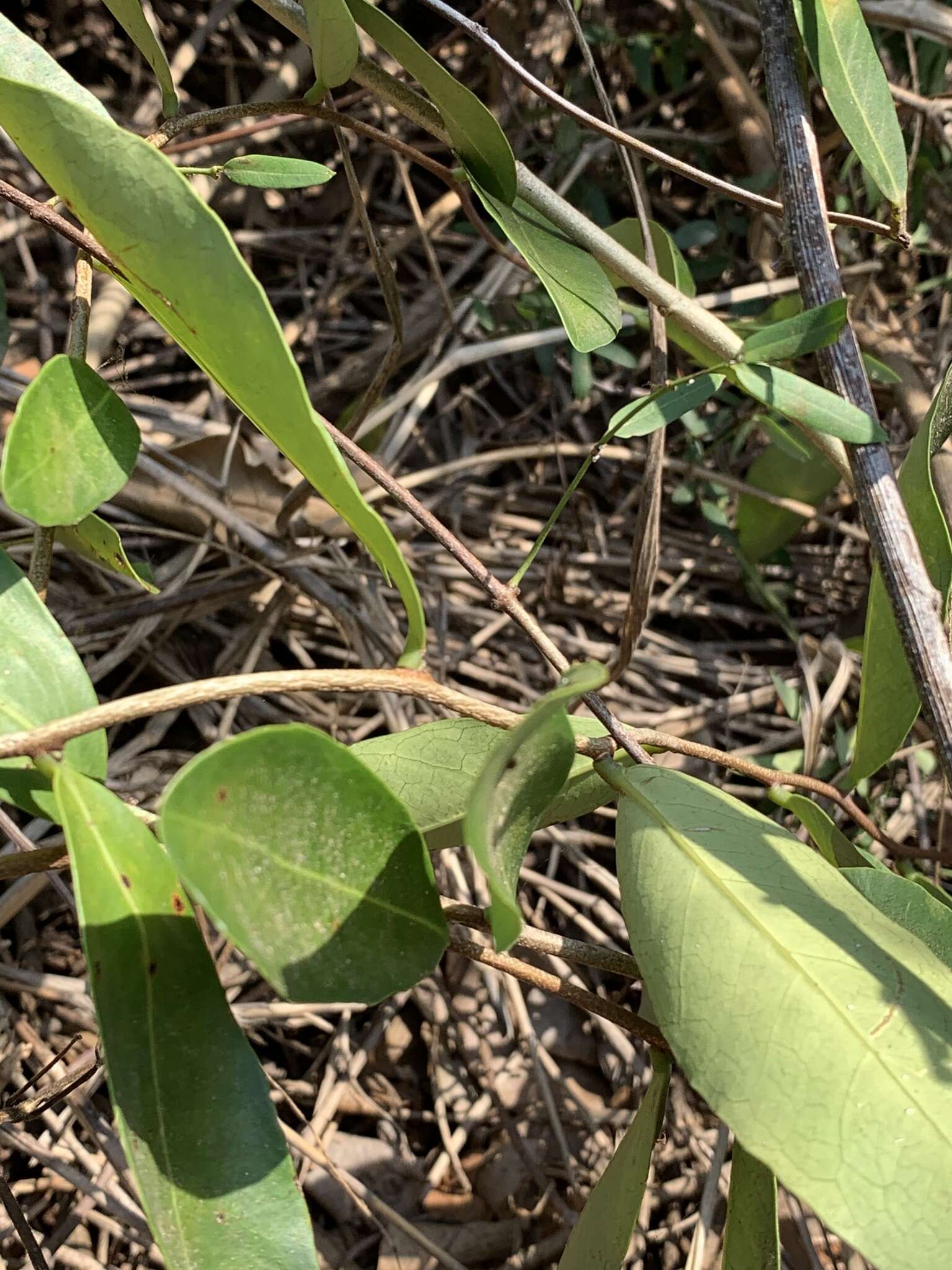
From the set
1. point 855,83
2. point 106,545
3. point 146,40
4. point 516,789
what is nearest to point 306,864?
point 516,789

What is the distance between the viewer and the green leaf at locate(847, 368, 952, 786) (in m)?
0.70

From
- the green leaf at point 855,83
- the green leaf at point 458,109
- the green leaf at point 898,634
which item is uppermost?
the green leaf at point 855,83

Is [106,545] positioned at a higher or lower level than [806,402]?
lower

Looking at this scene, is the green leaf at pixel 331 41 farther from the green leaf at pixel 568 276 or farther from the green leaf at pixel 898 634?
the green leaf at pixel 898 634

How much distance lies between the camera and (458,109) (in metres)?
0.69

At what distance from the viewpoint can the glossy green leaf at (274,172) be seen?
0.70 metres

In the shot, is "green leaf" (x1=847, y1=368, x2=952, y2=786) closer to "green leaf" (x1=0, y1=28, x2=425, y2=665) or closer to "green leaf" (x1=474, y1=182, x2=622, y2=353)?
"green leaf" (x1=474, y1=182, x2=622, y2=353)

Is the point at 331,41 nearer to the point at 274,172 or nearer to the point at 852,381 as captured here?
the point at 274,172

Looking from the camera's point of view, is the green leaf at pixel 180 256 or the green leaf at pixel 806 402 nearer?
the green leaf at pixel 180 256

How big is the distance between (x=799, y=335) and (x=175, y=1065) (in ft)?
1.65

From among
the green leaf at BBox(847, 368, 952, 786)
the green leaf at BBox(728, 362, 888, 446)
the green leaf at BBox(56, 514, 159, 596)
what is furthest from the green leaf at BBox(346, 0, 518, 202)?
the green leaf at BBox(56, 514, 159, 596)

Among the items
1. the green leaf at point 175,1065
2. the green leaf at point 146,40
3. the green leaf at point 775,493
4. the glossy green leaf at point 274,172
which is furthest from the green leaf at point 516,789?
the green leaf at point 775,493

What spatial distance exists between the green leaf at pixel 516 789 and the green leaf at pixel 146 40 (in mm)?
543

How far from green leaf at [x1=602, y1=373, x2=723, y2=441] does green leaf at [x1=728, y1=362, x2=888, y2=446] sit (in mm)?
38
